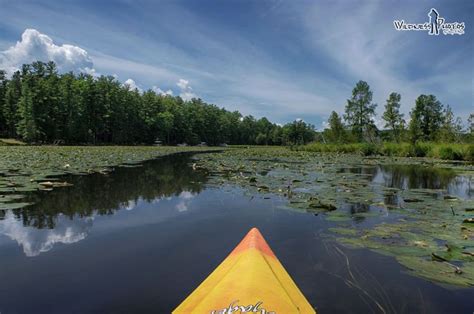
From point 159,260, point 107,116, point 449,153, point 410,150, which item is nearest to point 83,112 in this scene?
point 107,116

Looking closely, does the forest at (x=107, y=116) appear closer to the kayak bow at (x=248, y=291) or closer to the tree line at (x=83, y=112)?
the tree line at (x=83, y=112)

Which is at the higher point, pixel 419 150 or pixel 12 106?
pixel 12 106

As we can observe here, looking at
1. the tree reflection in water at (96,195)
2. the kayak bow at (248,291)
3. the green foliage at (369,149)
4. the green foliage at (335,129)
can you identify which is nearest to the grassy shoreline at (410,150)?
the green foliage at (369,149)

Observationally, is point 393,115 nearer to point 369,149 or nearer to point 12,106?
point 369,149

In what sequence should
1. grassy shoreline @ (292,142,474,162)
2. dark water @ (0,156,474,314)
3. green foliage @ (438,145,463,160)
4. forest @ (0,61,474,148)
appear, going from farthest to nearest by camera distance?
forest @ (0,61,474,148) < green foliage @ (438,145,463,160) < grassy shoreline @ (292,142,474,162) < dark water @ (0,156,474,314)

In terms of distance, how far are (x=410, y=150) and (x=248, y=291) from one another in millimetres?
37850

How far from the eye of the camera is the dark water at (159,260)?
3322 mm

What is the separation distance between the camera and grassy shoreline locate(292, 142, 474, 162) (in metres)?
27.9

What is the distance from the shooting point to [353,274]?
4.09 m

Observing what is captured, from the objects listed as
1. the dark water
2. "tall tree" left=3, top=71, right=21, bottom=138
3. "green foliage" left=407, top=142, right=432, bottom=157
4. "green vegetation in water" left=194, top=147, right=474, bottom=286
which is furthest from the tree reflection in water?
"tall tree" left=3, top=71, right=21, bottom=138

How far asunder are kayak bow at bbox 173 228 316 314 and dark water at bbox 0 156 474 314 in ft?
2.09

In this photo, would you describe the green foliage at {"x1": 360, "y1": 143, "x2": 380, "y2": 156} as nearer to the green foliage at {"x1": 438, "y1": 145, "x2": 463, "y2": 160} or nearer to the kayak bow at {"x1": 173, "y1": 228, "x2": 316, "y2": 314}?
the green foliage at {"x1": 438, "y1": 145, "x2": 463, "y2": 160}

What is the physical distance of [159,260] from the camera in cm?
441

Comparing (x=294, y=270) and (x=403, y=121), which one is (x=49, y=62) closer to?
(x=403, y=121)
